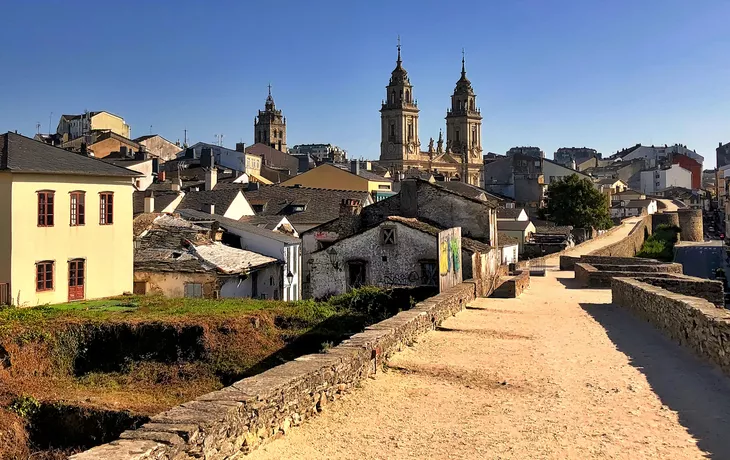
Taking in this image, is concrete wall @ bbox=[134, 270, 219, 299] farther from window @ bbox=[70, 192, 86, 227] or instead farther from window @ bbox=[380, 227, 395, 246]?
window @ bbox=[380, 227, 395, 246]

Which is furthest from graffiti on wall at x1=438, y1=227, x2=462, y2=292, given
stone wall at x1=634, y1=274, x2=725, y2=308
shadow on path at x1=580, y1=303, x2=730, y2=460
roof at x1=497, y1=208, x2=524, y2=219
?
roof at x1=497, y1=208, x2=524, y2=219

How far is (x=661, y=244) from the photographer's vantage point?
67.5m

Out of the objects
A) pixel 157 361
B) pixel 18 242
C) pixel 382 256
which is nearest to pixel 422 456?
pixel 157 361

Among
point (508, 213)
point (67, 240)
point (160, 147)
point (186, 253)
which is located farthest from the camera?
point (160, 147)

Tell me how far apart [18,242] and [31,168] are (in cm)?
227

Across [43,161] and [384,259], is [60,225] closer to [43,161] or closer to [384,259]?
[43,161]

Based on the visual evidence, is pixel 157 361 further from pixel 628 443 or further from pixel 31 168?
pixel 628 443

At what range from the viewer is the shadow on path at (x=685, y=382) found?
8.17 metres

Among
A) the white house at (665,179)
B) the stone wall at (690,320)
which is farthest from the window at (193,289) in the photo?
the white house at (665,179)

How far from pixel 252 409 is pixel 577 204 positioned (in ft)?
215

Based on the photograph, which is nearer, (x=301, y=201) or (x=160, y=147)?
(x=301, y=201)

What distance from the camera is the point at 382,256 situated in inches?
945

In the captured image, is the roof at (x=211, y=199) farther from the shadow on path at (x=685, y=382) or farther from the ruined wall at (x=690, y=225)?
the ruined wall at (x=690, y=225)

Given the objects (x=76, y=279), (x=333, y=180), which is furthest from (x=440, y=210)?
(x=333, y=180)
